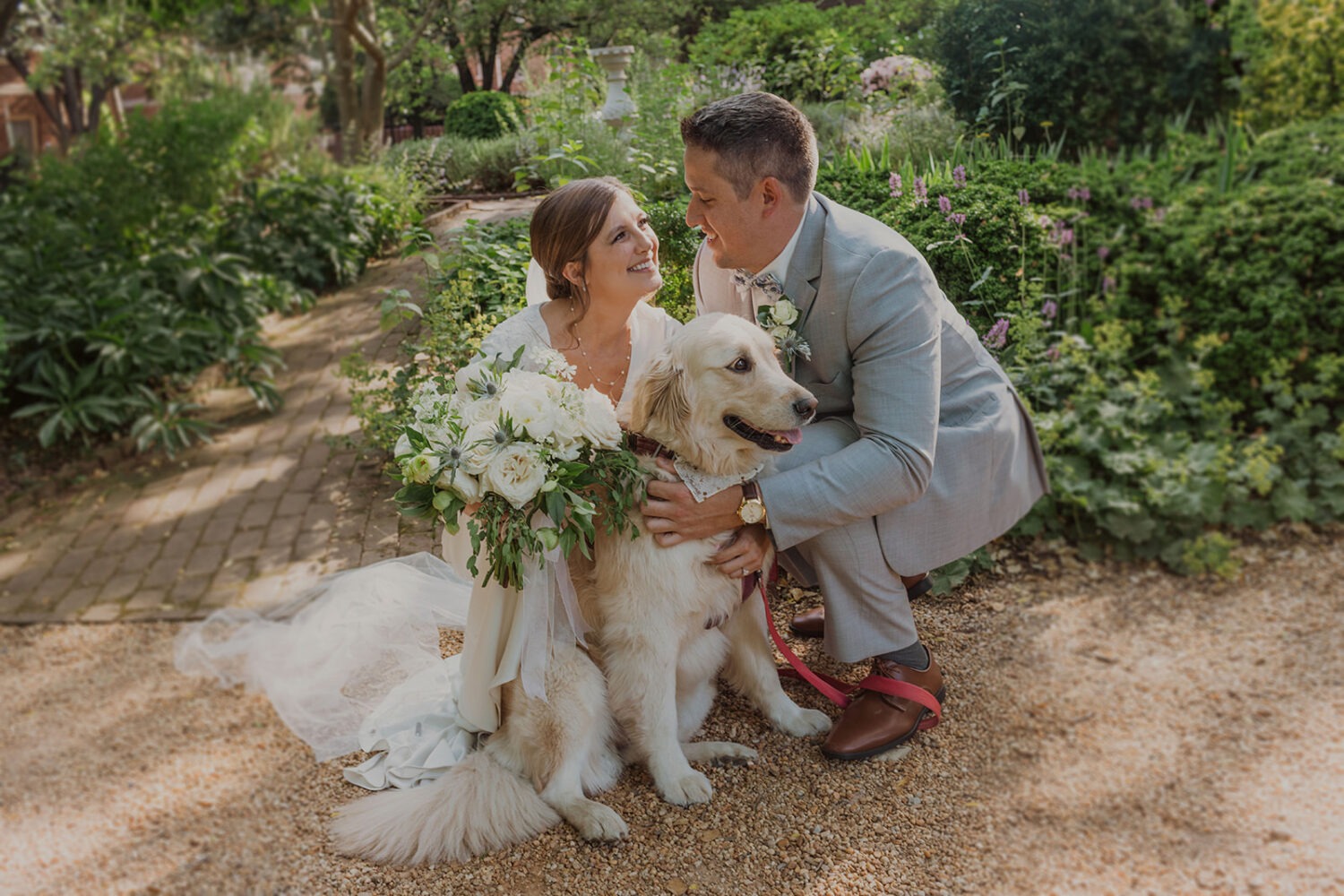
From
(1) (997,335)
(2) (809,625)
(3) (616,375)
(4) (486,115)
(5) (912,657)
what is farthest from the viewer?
(4) (486,115)

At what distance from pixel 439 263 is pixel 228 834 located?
9.38 ft

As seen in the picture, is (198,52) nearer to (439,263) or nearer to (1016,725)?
(439,263)

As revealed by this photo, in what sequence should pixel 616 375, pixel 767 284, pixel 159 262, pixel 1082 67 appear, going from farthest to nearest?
pixel 159 262, pixel 1082 67, pixel 616 375, pixel 767 284

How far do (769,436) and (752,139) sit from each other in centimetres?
93

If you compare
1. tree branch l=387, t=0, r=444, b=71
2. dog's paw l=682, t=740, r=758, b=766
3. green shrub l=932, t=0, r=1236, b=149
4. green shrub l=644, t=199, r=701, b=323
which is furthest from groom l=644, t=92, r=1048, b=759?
tree branch l=387, t=0, r=444, b=71

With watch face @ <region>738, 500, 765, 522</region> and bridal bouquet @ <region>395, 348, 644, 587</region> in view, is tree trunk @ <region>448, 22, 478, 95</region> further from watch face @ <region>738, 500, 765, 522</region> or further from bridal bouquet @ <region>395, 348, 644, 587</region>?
watch face @ <region>738, 500, 765, 522</region>

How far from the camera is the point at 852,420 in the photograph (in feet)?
10.1

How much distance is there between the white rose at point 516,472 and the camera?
2381 millimetres

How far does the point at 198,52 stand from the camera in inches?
879

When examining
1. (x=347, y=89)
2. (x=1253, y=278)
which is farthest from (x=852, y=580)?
(x=347, y=89)

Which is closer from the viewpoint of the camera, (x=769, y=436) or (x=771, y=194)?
(x=769, y=436)

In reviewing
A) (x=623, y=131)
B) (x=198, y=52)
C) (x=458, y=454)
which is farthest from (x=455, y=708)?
(x=198, y=52)

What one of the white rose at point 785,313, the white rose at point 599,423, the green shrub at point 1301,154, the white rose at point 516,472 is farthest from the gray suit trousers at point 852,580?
the green shrub at point 1301,154

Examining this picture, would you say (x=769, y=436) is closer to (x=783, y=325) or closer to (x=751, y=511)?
(x=751, y=511)
